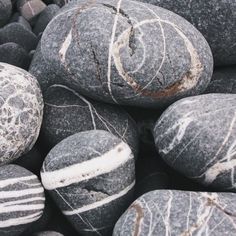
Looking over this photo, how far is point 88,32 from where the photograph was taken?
1508 millimetres

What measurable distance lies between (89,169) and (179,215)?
0.87 feet

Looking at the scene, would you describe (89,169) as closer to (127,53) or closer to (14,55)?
Answer: (127,53)

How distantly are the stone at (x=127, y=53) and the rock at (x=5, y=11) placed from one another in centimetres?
88

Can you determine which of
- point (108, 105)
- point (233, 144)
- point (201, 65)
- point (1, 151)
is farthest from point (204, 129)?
point (1, 151)

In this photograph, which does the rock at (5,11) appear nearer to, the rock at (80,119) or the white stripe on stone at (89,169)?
the rock at (80,119)

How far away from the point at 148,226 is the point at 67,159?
0.28m

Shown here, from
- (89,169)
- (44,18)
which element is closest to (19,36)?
(44,18)

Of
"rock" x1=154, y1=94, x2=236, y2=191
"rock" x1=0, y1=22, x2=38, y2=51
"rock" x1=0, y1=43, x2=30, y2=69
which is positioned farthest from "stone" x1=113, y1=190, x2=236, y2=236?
"rock" x1=0, y1=22, x2=38, y2=51

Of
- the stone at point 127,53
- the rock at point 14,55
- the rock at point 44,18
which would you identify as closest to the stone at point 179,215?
the stone at point 127,53

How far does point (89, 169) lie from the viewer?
141cm

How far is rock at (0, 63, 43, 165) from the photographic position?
1.47 m

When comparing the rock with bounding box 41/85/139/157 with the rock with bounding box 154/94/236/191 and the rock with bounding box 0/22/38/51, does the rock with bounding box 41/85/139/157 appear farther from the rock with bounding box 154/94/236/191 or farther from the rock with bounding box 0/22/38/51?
the rock with bounding box 0/22/38/51

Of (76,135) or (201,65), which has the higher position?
(201,65)

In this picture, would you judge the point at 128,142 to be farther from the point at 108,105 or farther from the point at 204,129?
the point at 204,129
